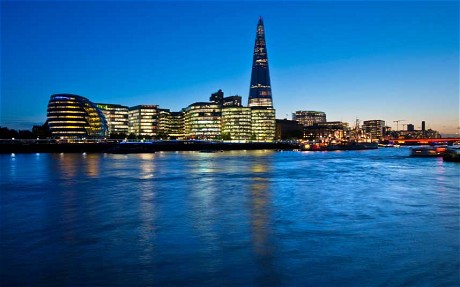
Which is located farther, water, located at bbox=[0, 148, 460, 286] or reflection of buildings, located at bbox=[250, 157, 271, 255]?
reflection of buildings, located at bbox=[250, 157, 271, 255]

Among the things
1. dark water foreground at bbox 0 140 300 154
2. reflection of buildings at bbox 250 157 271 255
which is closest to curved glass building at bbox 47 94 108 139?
dark water foreground at bbox 0 140 300 154

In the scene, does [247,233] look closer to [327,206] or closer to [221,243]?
[221,243]

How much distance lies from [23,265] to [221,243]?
19.3ft

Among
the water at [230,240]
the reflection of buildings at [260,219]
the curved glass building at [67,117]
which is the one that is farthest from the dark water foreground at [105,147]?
the water at [230,240]

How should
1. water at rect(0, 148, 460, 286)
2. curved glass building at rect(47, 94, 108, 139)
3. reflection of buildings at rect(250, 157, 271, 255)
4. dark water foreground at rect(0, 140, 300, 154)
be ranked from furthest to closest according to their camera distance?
curved glass building at rect(47, 94, 108, 139) < dark water foreground at rect(0, 140, 300, 154) < reflection of buildings at rect(250, 157, 271, 255) < water at rect(0, 148, 460, 286)

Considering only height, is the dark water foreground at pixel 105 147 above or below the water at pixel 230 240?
above

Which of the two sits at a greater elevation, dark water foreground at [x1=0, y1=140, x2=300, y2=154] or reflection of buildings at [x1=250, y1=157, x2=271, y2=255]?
dark water foreground at [x1=0, y1=140, x2=300, y2=154]

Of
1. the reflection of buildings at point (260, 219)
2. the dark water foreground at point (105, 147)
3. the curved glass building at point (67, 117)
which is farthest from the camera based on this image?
the curved glass building at point (67, 117)

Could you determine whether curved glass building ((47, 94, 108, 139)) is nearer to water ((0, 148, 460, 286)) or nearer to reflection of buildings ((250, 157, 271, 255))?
water ((0, 148, 460, 286))

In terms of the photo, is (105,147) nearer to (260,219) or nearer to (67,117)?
(67,117)

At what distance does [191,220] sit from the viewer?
17750mm

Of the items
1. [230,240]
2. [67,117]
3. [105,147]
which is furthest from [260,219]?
[67,117]

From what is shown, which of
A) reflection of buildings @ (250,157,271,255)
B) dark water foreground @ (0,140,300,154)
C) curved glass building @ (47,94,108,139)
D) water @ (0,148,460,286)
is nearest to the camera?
water @ (0,148,460,286)

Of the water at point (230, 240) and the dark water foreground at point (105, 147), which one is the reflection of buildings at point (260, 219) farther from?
the dark water foreground at point (105, 147)
